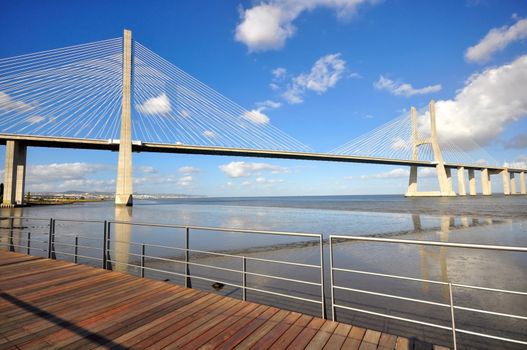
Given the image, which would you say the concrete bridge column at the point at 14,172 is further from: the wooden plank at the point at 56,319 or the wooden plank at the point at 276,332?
the wooden plank at the point at 276,332

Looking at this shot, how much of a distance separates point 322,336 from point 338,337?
5.5 inches

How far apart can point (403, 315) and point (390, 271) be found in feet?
9.25

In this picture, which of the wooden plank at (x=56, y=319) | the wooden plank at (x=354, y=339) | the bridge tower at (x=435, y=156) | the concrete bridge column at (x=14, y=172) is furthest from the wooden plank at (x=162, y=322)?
the bridge tower at (x=435, y=156)

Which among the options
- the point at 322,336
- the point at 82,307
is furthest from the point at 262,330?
the point at 82,307

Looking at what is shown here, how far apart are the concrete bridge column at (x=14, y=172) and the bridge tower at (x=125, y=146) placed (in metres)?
14.4

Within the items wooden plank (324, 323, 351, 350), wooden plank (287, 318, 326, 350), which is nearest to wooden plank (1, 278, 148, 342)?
wooden plank (287, 318, 326, 350)

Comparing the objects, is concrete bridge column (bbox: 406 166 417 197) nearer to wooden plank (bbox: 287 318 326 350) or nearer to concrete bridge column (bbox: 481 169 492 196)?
concrete bridge column (bbox: 481 169 492 196)

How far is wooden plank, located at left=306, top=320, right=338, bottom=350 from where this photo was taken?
246 centimetres

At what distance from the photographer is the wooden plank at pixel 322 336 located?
8.08ft

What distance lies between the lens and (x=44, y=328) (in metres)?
2.75

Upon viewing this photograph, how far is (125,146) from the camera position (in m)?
35.9

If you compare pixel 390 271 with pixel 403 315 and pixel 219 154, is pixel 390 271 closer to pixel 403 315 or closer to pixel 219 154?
pixel 403 315

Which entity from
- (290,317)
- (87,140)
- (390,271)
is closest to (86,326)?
(290,317)

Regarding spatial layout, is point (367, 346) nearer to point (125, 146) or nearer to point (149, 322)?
point (149, 322)
